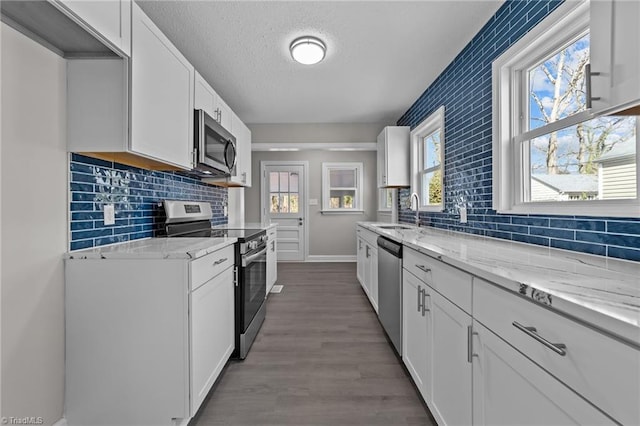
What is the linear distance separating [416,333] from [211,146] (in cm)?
203

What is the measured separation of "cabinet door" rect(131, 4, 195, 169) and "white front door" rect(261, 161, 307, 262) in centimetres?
384

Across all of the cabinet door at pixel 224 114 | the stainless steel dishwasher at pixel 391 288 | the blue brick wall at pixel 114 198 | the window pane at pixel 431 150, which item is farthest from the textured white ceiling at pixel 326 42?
the stainless steel dishwasher at pixel 391 288

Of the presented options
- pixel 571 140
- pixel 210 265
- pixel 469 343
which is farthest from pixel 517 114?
pixel 210 265

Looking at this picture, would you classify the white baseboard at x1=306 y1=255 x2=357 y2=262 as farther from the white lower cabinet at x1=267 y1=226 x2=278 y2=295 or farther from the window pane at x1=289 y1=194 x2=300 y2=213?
the white lower cabinet at x1=267 y1=226 x2=278 y2=295

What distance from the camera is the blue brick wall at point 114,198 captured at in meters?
1.46

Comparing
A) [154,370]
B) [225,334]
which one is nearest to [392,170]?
[225,334]

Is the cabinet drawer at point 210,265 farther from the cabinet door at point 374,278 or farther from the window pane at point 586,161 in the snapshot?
the window pane at point 586,161

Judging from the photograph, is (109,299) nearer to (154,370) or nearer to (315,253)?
(154,370)

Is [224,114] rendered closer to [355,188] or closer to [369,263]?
[369,263]

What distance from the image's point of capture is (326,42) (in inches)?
91.7

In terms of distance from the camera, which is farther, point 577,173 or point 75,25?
point 577,173

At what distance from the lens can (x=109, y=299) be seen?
1345 mm

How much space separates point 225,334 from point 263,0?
7.26ft

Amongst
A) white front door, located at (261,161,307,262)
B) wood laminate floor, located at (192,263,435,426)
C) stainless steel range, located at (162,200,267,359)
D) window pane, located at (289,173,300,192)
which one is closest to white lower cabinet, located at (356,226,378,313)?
wood laminate floor, located at (192,263,435,426)
